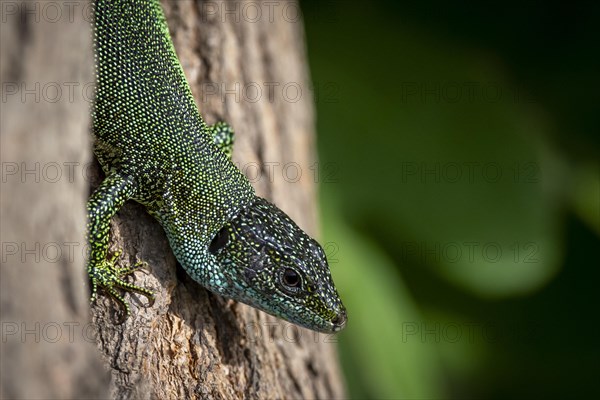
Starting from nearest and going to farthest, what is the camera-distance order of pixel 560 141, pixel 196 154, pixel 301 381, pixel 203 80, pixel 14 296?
pixel 14 296 < pixel 196 154 < pixel 301 381 < pixel 203 80 < pixel 560 141

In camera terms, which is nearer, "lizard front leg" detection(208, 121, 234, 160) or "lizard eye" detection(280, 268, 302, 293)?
"lizard eye" detection(280, 268, 302, 293)

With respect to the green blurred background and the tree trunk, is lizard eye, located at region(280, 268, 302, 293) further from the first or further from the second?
the green blurred background

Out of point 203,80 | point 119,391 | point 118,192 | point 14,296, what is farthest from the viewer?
point 203,80

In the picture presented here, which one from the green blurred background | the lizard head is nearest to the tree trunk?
the lizard head

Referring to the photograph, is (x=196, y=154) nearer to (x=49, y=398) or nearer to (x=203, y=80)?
(x=203, y=80)

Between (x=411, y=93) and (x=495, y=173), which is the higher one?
(x=411, y=93)

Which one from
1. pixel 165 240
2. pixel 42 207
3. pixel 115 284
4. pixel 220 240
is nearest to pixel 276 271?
pixel 220 240

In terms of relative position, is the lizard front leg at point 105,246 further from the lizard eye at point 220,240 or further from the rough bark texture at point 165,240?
the lizard eye at point 220,240

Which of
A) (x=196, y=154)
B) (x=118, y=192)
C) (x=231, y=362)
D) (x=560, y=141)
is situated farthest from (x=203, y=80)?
(x=560, y=141)
